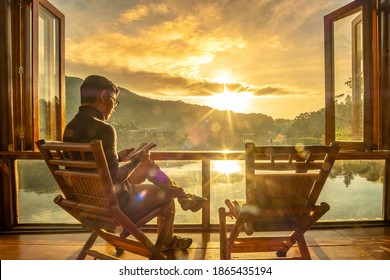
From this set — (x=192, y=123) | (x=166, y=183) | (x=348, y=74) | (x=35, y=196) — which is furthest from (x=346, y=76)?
(x=192, y=123)

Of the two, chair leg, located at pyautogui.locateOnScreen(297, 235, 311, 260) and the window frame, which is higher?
the window frame

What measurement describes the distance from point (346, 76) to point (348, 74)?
37 millimetres

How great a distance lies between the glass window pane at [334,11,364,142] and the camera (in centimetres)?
347

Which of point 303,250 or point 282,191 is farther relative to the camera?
point 303,250

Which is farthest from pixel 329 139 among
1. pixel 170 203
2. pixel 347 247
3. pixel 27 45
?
pixel 27 45

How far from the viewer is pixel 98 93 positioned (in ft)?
6.39

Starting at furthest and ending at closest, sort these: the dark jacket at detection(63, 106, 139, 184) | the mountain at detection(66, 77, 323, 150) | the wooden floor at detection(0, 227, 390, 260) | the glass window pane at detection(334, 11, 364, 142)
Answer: the mountain at detection(66, 77, 323, 150), the glass window pane at detection(334, 11, 364, 142), the wooden floor at detection(0, 227, 390, 260), the dark jacket at detection(63, 106, 139, 184)

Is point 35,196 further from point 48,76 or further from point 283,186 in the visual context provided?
point 283,186

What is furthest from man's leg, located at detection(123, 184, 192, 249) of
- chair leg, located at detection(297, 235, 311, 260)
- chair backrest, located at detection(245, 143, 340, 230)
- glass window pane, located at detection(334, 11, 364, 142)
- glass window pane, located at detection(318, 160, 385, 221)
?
glass window pane, located at detection(334, 11, 364, 142)

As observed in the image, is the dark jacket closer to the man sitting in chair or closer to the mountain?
the man sitting in chair

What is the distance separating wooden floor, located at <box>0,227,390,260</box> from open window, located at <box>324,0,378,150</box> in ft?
3.11

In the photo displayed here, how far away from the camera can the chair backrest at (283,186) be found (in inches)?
71.5

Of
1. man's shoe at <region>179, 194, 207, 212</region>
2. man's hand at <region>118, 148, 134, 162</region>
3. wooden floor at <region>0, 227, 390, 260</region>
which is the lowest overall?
wooden floor at <region>0, 227, 390, 260</region>

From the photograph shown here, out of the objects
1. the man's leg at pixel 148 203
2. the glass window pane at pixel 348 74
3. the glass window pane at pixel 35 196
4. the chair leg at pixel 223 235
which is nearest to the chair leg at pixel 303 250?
the chair leg at pixel 223 235
